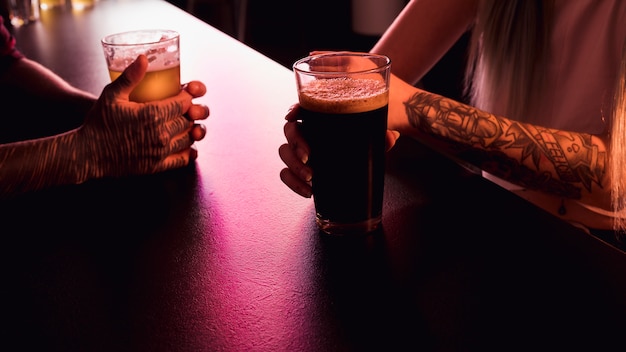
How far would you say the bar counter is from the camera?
0.56m

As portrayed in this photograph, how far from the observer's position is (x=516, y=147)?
104cm

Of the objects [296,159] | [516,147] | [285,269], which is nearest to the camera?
[285,269]

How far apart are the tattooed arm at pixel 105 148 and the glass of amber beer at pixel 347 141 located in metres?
0.29

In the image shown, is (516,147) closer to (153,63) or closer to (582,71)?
(582,71)

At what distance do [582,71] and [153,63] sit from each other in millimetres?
874

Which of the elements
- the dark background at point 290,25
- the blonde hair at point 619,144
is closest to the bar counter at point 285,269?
the blonde hair at point 619,144

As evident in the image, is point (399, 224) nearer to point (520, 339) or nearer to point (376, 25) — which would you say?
point (520, 339)

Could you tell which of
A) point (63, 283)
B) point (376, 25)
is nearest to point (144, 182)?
point (63, 283)

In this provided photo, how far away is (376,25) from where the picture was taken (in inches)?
190

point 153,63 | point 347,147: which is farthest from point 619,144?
point 153,63

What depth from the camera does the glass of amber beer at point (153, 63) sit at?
36.2 inches

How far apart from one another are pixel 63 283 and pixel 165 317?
0.15m

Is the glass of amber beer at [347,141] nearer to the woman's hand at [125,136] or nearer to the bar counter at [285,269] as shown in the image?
the bar counter at [285,269]

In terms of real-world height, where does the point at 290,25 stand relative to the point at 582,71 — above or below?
below
